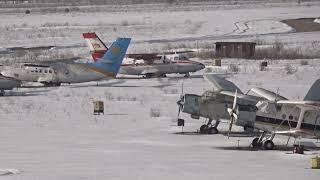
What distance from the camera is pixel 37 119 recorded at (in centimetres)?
2633

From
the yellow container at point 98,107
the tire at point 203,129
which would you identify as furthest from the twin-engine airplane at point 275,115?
the yellow container at point 98,107

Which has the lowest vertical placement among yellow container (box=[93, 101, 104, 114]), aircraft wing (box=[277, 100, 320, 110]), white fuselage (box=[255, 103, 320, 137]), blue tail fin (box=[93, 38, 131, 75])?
yellow container (box=[93, 101, 104, 114])

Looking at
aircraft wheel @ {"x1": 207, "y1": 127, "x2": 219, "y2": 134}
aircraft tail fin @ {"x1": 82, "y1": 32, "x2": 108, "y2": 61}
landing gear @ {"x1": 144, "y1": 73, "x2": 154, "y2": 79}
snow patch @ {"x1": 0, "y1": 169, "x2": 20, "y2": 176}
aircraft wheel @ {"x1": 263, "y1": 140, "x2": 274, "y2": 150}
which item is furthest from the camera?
aircraft tail fin @ {"x1": 82, "y1": 32, "x2": 108, "y2": 61}

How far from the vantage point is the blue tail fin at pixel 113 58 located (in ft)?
123

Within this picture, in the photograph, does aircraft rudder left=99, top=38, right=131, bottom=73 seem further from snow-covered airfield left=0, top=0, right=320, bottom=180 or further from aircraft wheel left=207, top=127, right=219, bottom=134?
aircraft wheel left=207, top=127, right=219, bottom=134

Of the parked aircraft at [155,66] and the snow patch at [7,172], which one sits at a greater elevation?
the parked aircraft at [155,66]

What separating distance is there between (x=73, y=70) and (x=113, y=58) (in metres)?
1.94

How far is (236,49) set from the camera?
180ft

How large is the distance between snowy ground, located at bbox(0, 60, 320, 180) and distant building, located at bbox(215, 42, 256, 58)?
17.9 m

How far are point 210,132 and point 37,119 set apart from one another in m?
5.93

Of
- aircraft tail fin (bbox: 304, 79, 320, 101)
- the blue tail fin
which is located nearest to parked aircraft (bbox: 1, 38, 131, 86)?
the blue tail fin

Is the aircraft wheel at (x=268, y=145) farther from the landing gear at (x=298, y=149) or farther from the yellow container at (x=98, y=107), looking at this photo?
the yellow container at (x=98, y=107)

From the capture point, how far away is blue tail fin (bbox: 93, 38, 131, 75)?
123 ft

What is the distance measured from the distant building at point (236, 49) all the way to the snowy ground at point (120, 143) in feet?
58.7
